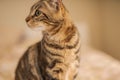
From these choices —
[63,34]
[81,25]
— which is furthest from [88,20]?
[63,34]

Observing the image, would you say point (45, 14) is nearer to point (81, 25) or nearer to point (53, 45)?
point (53, 45)

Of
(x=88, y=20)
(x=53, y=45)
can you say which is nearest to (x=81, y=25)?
(x=88, y=20)

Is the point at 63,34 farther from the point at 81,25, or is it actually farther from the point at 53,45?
the point at 81,25

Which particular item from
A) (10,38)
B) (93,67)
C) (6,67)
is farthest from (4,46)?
(93,67)

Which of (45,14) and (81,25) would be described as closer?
(45,14)

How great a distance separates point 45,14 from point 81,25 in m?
0.97

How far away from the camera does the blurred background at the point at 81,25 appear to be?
1.48 m

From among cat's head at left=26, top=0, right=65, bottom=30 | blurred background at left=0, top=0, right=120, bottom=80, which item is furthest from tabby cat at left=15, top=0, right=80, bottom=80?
blurred background at left=0, top=0, right=120, bottom=80

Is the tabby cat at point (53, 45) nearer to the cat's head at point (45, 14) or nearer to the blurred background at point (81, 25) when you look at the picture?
the cat's head at point (45, 14)

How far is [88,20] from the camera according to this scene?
63.8 inches

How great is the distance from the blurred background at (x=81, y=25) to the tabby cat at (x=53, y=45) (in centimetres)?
67

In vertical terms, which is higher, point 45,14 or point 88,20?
point 45,14

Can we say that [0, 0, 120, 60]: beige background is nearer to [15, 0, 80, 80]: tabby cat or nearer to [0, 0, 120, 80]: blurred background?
[0, 0, 120, 80]: blurred background

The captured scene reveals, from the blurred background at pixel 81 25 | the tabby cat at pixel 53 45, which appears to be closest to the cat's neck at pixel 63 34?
the tabby cat at pixel 53 45
